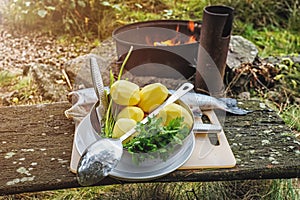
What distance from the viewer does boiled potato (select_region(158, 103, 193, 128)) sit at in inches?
42.8

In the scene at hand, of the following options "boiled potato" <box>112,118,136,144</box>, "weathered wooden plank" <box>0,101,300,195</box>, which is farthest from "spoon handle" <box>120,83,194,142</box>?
"weathered wooden plank" <box>0,101,300,195</box>

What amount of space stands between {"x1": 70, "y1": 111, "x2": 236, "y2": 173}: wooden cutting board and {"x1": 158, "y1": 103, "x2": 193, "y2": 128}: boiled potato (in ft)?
0.39

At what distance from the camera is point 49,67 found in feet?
8.07

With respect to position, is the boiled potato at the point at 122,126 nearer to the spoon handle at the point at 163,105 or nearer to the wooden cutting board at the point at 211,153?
the spoon handle at the point at 163,105

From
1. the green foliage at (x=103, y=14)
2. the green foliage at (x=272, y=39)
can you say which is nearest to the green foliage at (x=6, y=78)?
the green foliage at (x=103, y=14)

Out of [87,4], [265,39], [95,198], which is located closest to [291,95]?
[265,39]

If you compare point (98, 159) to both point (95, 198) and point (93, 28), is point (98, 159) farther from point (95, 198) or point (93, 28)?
point (93, 28)

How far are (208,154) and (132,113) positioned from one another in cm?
28

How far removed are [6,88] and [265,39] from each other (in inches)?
79.6

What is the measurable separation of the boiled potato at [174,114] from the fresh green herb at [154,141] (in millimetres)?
55

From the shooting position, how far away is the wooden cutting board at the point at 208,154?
1.12 metres

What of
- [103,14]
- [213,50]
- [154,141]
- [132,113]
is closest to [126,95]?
[132,113]

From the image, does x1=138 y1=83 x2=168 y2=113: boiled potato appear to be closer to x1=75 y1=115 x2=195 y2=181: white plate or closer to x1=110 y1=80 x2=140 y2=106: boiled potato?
x1=110 y1=80 x2=140 y2=106: boiled potato

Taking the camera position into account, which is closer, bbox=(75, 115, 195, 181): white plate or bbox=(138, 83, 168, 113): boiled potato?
bbox=(75, 115, 195, 181): white plate
